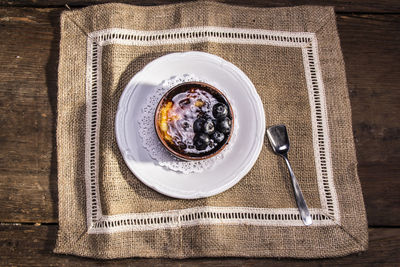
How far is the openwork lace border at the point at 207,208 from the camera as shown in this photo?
1057 mm

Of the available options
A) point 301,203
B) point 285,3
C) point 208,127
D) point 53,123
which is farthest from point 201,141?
point 285,3

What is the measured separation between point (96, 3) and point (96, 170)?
0.65m

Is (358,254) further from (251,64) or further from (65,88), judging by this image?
(65,88)

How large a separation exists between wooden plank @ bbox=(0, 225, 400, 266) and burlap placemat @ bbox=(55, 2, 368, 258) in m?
0.04

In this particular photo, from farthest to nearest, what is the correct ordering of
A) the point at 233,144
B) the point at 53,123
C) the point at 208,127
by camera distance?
the point at 53,123 → the point at 233,144 → the point at 208,127

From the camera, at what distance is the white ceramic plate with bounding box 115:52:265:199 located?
1001 mm

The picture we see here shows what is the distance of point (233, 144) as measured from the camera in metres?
1.03

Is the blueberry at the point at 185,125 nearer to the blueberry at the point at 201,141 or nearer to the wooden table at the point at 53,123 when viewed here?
the blueberry at the point at 201,141

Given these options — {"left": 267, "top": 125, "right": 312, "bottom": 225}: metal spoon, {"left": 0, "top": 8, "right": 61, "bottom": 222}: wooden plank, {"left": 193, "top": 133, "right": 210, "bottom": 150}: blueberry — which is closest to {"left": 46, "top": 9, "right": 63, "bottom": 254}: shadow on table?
{"left": 0, "top": 8, "right": 61, "bottom": 222}: wooden plank

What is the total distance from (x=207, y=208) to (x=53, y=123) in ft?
2.10

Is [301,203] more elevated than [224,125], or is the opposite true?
[224,125]

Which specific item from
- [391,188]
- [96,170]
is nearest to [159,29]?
[96,170]

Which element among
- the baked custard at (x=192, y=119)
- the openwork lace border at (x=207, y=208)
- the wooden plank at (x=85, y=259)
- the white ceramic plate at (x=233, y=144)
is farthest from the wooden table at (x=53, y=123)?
the baked custard at (x=192, y=119)

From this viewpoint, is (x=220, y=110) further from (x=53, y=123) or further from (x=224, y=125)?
(x=53, y=123)
